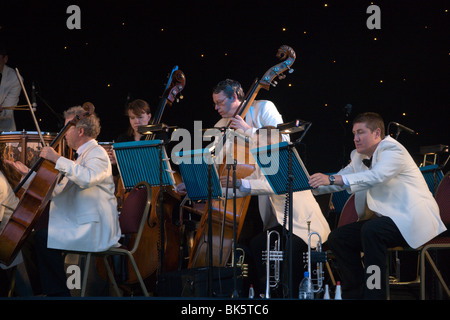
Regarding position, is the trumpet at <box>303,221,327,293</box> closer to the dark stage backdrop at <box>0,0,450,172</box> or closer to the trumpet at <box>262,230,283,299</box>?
the trumpet at <box>262,230,283,299</box>

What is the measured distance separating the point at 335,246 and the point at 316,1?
2673 mm

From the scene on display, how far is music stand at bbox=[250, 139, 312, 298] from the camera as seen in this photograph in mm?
3203

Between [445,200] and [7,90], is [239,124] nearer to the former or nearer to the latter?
[445,200]

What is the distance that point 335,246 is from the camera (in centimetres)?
371

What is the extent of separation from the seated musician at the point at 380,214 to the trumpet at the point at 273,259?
363mm

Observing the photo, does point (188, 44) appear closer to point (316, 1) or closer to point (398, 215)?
point (316, 1)

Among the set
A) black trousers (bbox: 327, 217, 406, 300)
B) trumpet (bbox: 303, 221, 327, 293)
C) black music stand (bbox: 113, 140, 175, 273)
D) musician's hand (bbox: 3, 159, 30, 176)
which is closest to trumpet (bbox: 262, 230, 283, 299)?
trumpet (bbox: 303, 221, 327, 293)

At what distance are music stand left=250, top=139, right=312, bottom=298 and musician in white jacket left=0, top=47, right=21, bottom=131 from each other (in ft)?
10.4

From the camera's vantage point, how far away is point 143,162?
3932mm

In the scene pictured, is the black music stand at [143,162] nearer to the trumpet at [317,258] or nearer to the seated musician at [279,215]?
the seated musician at [279,215]

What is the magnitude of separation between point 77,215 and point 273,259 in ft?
4.12

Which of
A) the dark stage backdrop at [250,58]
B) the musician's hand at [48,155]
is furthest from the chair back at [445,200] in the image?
the musician's hand at [48,155]

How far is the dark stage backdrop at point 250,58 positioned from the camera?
5.22 metres
